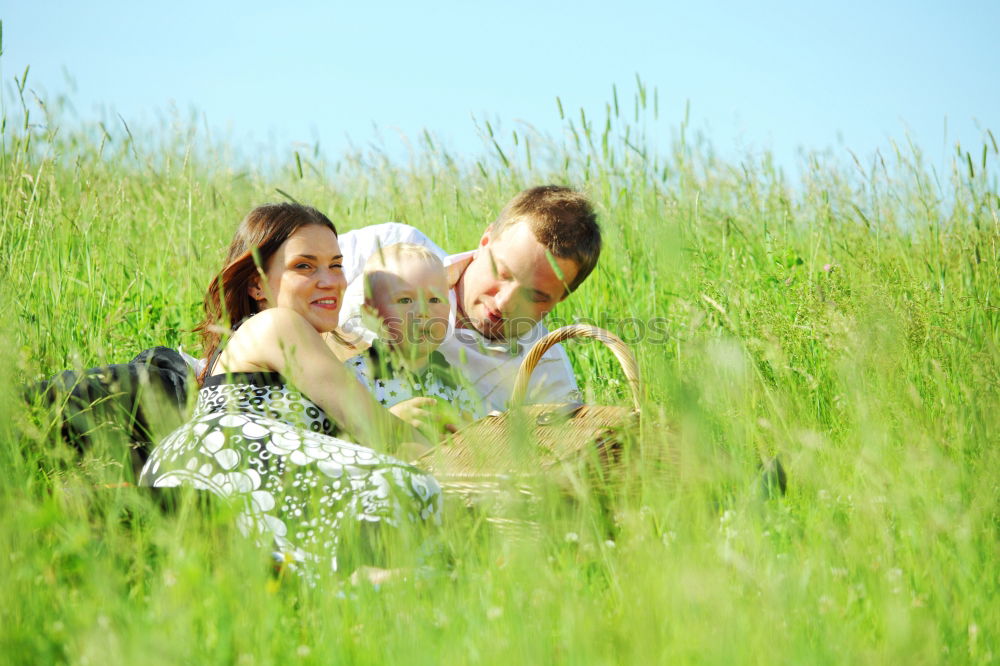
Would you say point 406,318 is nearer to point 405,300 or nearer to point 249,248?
point 405,300

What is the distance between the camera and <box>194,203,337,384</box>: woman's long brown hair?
248 centimetres

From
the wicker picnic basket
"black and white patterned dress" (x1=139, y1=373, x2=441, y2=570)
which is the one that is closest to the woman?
"black and white patterned dress" (x1=139, y1=373, x2=441, y2=570)

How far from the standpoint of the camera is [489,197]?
4.09 metres

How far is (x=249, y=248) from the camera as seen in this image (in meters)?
2.45

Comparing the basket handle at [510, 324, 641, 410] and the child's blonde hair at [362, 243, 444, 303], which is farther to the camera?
the child's blonde hair at [362, 243, 444, 303]

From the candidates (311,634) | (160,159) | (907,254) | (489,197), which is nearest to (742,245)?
(907,254)

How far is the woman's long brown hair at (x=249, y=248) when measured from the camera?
2477 millimetres

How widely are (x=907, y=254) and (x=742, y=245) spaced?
627 millimetres

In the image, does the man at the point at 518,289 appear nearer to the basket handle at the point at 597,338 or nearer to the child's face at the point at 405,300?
the child's face at the point at 405,300

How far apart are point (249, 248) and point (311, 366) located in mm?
499

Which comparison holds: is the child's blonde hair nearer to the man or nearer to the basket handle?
the man

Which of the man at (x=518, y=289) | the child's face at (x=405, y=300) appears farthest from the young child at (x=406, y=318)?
the man at (x=518, y=289)

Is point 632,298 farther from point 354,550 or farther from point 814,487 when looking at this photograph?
point 354,550

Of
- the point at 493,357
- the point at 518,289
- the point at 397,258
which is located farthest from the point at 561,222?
the point at 397,258
